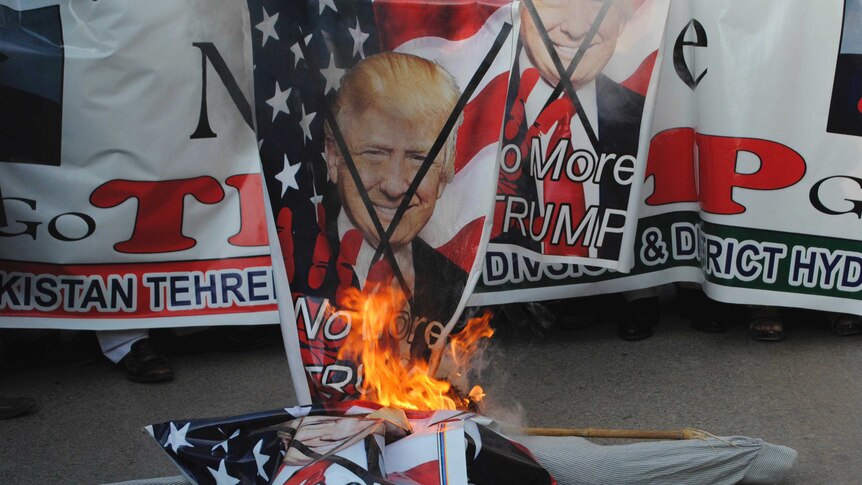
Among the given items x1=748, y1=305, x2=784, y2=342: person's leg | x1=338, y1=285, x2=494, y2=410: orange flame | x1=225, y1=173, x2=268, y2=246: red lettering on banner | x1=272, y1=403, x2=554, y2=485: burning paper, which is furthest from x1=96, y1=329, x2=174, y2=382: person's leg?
x1=748, y1=305, x2=784, y2=342: person's leg

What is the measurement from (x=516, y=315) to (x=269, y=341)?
1.23 m

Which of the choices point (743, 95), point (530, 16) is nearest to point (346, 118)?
point (530, 16)

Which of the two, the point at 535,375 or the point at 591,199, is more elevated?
the point at 591,199

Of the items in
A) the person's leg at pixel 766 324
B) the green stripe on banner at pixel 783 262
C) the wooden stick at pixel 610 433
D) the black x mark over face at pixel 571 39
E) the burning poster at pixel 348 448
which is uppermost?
the black x mark over face at pixel 571 39

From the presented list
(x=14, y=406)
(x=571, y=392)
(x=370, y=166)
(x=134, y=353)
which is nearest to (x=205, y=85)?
(x=134, y=353)

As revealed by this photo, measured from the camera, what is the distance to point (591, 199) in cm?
413

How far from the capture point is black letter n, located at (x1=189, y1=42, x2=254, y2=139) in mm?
4176

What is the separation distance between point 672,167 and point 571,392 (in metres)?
1.15

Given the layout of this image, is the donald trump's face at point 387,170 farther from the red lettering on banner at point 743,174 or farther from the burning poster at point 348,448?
the red lettering on banner at point 743,174

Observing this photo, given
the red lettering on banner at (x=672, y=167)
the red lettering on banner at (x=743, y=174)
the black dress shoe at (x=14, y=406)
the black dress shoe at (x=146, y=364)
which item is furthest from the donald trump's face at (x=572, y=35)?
the black dress shoe at (x=14, y=406)

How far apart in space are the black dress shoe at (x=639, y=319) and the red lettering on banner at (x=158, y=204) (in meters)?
2.01

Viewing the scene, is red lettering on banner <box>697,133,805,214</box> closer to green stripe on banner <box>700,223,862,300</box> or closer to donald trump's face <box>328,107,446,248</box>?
green stripe on banner <box>700,223,862,300</box>

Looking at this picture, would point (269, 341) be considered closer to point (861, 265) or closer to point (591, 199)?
point (591, 199)

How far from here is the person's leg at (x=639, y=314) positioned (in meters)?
4.60
